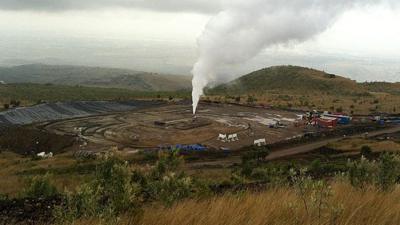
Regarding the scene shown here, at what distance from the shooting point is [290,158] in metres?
44.5

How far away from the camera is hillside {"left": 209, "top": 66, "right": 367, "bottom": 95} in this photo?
145m

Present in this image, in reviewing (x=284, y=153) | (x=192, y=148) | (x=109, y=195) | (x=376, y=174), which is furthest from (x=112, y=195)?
(x=284, y=153)

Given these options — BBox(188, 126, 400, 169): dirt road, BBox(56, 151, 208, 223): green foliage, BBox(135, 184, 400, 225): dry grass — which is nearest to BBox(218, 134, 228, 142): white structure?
BBox(188, 126, 400, 169): dirt road

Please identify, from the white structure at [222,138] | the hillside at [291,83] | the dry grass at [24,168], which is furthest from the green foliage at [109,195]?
the hillside at [291,83]

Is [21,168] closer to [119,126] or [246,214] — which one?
[119,126]

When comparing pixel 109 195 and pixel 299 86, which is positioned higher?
pixel 299 86

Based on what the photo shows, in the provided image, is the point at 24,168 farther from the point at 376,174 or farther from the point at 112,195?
the point at 376,174

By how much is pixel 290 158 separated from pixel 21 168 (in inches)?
1047

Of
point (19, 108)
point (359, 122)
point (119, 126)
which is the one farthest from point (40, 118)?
point (359, 122)

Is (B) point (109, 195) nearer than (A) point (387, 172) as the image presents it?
Yes

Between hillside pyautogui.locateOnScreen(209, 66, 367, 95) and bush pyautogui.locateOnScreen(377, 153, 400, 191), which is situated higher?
hillside pyautogui.locateOnScreen(209, 66, 367, 95)

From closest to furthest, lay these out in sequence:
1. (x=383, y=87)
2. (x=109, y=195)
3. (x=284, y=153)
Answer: (x=109, y=195), (x=284, y=153), (x=383, y=87)

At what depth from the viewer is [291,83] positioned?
15725 cm

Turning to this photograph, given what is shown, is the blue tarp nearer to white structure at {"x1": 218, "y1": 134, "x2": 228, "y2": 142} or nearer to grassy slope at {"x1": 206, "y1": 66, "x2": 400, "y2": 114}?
white structure at {"x1": 218, "y1": 134, "x2": 228, "y2": 142}
